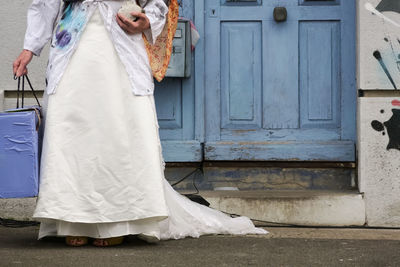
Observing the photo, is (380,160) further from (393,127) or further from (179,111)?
(179,111)

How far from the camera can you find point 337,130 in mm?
6551

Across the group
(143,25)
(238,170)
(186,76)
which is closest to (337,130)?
(238,170)

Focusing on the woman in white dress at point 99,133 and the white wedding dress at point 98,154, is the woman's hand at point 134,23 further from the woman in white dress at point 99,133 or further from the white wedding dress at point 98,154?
the white wedding dress at point 98,154

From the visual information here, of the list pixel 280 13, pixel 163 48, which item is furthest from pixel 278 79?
pixel 163 48

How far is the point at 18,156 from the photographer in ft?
15.6

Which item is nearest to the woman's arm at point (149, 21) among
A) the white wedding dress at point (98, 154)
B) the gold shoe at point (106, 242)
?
the white wedding dress at point (98, 154)

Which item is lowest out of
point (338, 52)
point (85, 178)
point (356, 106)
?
point (85, 178)

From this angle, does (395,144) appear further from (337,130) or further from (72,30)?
(72,30)

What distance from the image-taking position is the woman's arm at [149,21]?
16.5 feet

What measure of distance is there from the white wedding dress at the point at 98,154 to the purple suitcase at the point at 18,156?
0.57ft

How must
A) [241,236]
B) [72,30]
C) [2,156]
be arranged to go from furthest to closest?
[241,236] → [72,30] → [2,156]

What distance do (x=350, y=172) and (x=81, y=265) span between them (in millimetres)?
2752

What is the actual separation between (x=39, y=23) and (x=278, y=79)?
6.99 ft

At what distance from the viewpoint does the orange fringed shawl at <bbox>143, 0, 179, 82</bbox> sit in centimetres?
527
